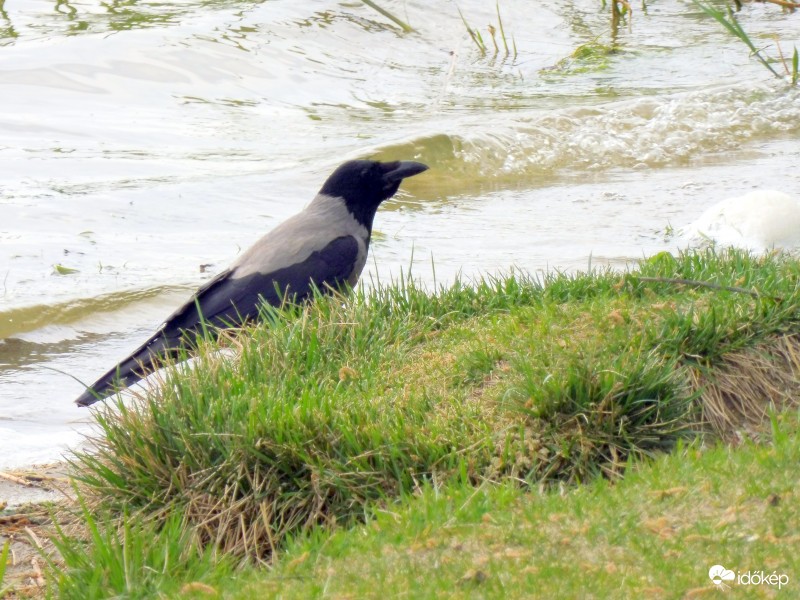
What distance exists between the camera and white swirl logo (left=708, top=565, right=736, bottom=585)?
7.97 ft

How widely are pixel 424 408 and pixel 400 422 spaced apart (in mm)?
184

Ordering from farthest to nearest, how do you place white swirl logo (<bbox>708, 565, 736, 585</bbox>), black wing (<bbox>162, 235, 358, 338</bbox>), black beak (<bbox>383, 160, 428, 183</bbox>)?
black beak (<bbox>383, 160, 428, 183</bbox>)
black wing (<bbox>162, 235, 358, 338</bbox>)
white swirl logo (<bbox>708, 565, 736, 585</bbox>)

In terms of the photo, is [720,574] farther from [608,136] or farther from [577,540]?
[608,136]

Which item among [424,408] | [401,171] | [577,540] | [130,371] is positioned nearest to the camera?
[577,540]

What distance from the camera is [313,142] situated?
35.9 ft

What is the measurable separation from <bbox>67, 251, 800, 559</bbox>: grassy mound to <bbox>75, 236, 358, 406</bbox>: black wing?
3.31 feet

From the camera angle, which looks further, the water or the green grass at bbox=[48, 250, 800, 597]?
the water

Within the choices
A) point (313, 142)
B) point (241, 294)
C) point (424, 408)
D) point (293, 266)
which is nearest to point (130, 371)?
point (241, 294)

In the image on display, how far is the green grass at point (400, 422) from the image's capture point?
3406 mm

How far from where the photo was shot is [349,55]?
14266mm

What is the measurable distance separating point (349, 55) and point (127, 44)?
287 centimetres

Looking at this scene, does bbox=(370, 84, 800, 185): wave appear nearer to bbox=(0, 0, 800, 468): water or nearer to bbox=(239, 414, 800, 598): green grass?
bbox=(0, 0, 800, 468): water

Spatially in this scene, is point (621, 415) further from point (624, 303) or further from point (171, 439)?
point (171, 439)

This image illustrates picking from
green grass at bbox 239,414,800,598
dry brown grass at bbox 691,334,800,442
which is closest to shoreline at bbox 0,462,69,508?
green grass at bbox 239,414,800,598
